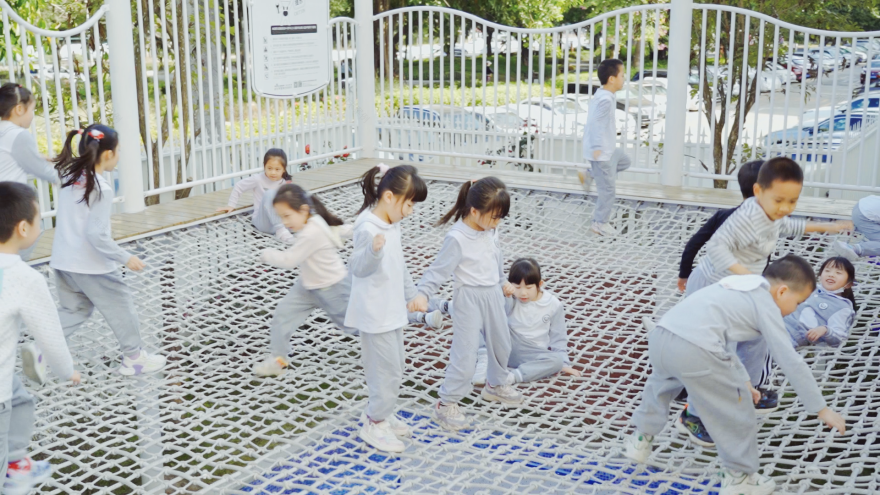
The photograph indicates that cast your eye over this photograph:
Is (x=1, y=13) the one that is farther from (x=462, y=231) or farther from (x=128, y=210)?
(x=462, y=231)

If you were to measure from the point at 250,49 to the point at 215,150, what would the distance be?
2.83 feet

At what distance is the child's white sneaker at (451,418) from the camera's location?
385cm

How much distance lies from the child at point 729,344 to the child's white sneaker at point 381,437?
106 cm

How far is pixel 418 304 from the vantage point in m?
3.52

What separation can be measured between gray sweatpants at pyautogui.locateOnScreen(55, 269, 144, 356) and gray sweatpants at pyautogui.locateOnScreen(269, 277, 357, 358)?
659mm

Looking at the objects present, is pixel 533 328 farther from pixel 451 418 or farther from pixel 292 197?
pixel 292 197

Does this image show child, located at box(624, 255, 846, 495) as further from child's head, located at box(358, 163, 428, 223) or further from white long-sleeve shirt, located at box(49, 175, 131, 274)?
white long-sleeve shirt, located at box(49, 175, 131, 274)

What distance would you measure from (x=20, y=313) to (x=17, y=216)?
1.05 ft

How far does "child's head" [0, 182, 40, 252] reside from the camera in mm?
2928

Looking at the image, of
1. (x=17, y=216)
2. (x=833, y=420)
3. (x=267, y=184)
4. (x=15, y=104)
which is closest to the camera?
(x=833, y=420)

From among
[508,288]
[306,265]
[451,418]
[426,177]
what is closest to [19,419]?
[306,265]

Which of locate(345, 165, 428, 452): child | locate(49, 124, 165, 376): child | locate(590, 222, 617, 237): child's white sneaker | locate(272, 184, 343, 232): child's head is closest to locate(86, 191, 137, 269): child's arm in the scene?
locate(49, 124, 165, 376): child

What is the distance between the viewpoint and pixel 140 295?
520cm

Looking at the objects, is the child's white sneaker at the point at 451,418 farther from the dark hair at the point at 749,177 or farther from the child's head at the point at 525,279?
the dark hair at the point at 749,177
